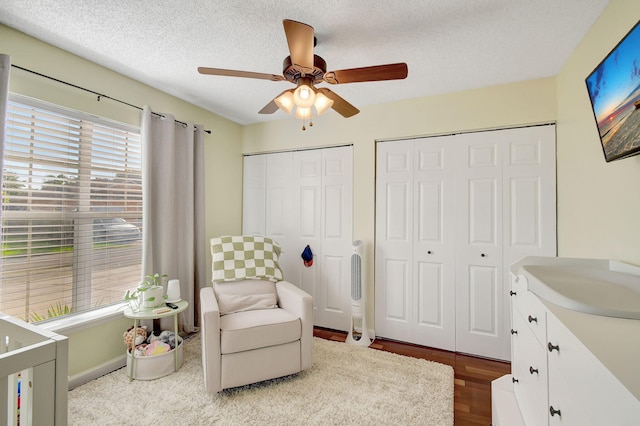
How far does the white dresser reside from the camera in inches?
24.4

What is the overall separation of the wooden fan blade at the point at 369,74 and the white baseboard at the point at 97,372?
8.81 feet

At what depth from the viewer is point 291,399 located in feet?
6.48

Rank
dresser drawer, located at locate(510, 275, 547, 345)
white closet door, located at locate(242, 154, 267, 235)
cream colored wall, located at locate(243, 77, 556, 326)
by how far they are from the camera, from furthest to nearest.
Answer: white closet door, located at locate(242, 154, 267, 235), cream colored wall, located at locate(243, 77, 556, 326), dresser drawer, located at locate(510, 275, 547, 345)

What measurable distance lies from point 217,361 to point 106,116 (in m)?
2.10

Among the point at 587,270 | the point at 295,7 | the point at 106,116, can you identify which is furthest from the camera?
the point at 106,116

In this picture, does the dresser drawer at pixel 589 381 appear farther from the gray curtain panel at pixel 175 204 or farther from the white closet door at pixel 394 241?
the gray curtain panel at pixel 175 204

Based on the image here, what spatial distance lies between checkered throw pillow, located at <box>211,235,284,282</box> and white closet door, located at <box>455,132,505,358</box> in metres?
1.73

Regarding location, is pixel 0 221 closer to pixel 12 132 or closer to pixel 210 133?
pixel 12 132

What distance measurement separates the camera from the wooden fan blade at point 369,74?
1.61 meters

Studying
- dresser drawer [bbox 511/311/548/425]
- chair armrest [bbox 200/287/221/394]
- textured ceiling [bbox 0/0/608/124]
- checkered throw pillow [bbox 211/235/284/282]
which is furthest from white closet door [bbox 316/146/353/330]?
dresser drawer [bbox 511/311/548/425]

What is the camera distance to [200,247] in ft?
10.1

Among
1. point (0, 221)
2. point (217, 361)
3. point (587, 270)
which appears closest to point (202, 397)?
point (217, 361)

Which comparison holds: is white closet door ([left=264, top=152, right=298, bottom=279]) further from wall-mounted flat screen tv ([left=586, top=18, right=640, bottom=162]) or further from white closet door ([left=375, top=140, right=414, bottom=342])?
wall-mounted flat screen tv ([left=586, top=18, right=640, bottom=162])

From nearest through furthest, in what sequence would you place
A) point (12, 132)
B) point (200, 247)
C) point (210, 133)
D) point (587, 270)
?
point (587, 270) → point (12, 132) → point (200, 247) → point (210, 133)
